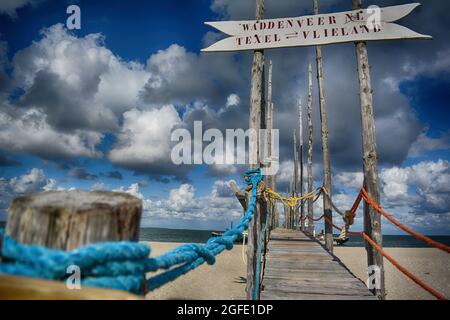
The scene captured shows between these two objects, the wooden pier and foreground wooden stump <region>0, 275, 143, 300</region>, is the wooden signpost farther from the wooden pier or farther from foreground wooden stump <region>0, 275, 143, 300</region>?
foreground wooden stump <region>0, 275, 143, 300</region>

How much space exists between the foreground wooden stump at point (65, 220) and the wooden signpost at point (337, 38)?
3.45 metres

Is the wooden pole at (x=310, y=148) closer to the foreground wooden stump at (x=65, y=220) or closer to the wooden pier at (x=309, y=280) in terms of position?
the wooden pier at (x=309, y=280)

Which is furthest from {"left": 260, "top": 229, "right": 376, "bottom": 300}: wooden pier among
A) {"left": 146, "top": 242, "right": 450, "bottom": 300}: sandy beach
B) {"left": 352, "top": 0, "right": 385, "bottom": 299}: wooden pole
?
{"left": 146, "top": 242, "right": 450, "bottom": 300}: sandy beach

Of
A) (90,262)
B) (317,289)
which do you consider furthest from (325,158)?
(90,262)

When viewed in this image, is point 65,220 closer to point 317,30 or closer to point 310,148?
point 317,30

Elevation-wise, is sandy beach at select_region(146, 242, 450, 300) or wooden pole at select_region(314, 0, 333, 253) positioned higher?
wooden pole at select_region(314, 0, 333, 253)

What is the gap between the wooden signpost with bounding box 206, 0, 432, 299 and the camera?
4.02 m

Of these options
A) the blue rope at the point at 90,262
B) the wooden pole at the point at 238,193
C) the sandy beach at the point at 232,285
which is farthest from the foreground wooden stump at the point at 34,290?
the sandy beach at the point at 232,285

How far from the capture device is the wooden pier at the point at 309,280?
12.1ft

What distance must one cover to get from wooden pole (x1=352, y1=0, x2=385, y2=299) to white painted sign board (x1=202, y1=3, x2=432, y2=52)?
273 millimetres

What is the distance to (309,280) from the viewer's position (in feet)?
14.4

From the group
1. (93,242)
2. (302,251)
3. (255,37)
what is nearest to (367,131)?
(255,37)
